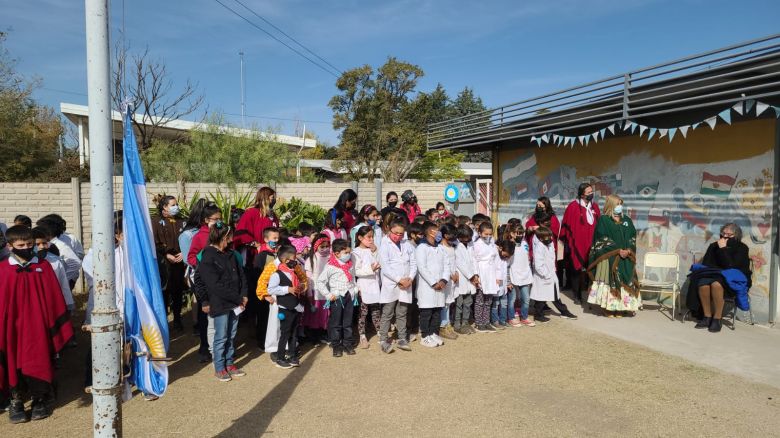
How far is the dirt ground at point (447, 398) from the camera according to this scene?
4125 mm

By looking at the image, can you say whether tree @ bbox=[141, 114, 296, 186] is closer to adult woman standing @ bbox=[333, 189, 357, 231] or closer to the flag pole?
adult woman standing @ bbox=[333, 189, 357, 231]

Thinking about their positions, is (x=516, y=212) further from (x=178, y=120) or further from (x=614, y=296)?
(x=178, y=120)

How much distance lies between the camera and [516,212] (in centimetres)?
1206

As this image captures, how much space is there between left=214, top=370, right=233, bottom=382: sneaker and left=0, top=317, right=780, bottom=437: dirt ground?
96 mm

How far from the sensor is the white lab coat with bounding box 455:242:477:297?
675 cm

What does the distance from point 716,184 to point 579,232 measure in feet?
6.76

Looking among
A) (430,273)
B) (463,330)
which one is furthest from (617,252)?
(430,273)

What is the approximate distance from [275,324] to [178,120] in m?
18.5

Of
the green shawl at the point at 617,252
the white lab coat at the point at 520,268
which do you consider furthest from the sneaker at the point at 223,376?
the green shawl at the point at 617,252

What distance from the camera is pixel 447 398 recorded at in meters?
4.70

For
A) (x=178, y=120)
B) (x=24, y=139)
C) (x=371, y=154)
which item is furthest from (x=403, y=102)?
(x=24, y=139)

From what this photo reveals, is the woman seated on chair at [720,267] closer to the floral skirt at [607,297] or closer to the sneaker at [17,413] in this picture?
the floral skirt at [607,297]

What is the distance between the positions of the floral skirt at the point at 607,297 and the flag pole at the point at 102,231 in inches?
267

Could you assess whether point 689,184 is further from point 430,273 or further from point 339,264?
point 339,264
